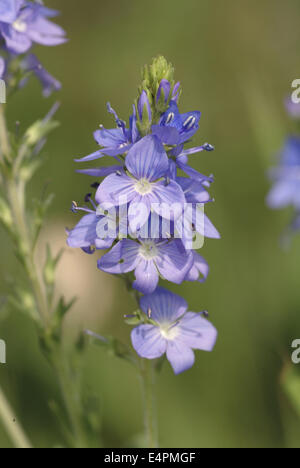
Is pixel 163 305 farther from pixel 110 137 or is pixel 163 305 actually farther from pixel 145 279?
pixel 110 137

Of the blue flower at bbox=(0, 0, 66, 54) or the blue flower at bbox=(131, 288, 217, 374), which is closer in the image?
the blue flower at bbox=(131, 288, 217, 374)

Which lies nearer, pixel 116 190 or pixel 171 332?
pixel 116 190

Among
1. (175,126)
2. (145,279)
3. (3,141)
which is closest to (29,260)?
(3,141)

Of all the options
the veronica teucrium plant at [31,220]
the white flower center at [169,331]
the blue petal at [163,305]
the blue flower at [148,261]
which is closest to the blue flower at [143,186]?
the blue flower at [148,261]

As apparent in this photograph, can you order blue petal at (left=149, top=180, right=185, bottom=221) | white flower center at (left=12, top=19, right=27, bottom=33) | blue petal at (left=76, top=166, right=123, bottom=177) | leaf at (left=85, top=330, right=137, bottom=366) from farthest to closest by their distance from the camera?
white flower center at (left=12, top=19, right=27, bottom=33) < leaf at (left=85, top=330, right=137, bottom=366) < blue petal at (left=76, top=166, right=123, bottom=177) < blue petal at (left=149, top=180, right=185, bottom=221)

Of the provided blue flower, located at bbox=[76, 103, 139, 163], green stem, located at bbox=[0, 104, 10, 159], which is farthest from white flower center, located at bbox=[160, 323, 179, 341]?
green stem, located at bbox=[0, 104, 10, 159]

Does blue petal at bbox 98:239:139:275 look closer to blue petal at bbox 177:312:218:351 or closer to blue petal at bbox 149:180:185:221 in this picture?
blue petal at bbox 149:180:185:221
